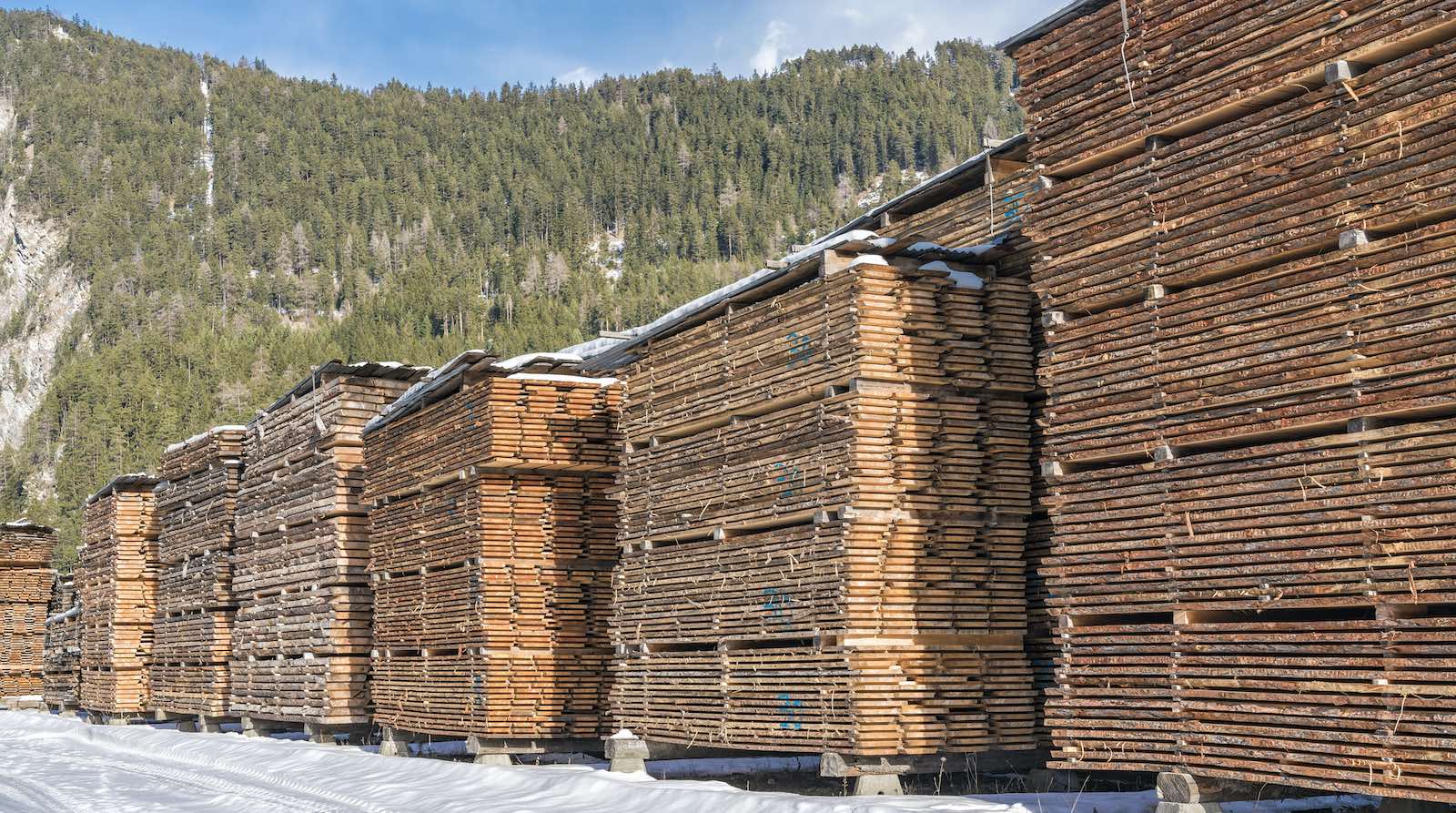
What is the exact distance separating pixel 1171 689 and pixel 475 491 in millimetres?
9891

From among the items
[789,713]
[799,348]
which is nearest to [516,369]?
[799,348]

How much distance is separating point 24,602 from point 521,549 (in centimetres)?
3135

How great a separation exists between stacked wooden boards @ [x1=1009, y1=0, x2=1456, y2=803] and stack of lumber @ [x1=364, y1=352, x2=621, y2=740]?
25.8ft

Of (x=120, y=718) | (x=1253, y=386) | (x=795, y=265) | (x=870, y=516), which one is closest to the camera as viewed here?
(x=1253, y=386)

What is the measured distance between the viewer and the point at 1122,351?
30.5 ft

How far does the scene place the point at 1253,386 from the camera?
8.38 m

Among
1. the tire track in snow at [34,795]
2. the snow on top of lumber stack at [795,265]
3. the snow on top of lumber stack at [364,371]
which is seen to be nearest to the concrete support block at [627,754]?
the snow on top of lumber stack at [795,265]

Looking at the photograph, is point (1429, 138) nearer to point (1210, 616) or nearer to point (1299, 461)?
point (1299, 461)

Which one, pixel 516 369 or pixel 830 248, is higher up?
pixel 830 248

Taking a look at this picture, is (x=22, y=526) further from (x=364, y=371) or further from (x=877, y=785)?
(x=877, y=785)

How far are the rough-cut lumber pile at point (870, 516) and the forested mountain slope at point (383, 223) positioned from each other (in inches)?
3734

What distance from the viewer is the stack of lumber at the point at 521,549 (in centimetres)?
1630

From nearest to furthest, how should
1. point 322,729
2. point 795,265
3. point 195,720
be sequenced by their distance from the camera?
point 795,265 → point 322,729 → point 195,720

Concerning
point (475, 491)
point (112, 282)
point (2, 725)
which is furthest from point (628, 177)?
point (475, 491)
